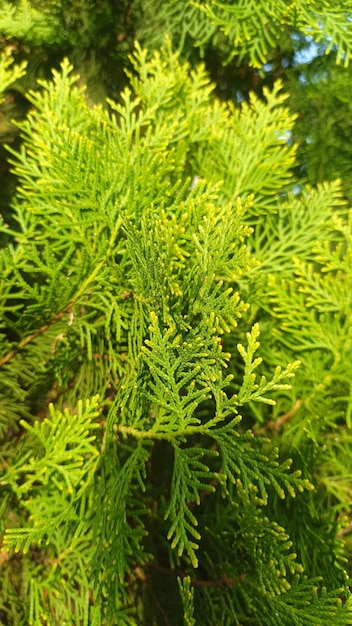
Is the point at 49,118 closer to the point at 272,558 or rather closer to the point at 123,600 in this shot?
the point at 272,558

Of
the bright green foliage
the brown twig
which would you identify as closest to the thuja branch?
the brown twig

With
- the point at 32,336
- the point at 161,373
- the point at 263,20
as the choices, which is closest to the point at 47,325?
the point at 32,336

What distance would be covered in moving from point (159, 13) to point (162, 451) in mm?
1383

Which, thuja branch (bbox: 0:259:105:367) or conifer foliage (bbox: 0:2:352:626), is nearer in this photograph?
conifer foliage (bbox: 0:2:352:626)

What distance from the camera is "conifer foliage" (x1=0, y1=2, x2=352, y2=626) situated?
0.87 m

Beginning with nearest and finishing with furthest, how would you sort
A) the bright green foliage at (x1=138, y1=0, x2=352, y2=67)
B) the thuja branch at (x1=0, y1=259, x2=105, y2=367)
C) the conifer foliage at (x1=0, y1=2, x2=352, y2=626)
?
the conifer foliage at (x1=0, y1=2, x2=352, y2=626) → the thuja branch at (x1=0, y1=259, x2=105, y2=367) → the bright green foliage at (x1=138, y1=0, x2=352, y2=67)

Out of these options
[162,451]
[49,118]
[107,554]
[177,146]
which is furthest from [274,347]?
[49,118]

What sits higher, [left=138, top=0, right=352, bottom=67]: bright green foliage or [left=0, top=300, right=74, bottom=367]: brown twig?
[left=138, top=0, right=352, bottom=67]: bright green foliage

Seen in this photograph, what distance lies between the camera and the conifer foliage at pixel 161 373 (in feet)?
2.84

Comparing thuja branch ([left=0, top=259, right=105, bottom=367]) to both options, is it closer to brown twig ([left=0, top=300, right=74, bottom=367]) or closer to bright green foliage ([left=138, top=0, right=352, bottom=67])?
brown twig ([left=0, top=300, right=74, bottom=367])

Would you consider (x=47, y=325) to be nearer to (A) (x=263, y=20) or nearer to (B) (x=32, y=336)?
(B) (x=32, y=336)

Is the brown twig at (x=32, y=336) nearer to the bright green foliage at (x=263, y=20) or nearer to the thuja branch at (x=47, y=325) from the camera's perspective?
the thuja branch at (x=47, y=325)

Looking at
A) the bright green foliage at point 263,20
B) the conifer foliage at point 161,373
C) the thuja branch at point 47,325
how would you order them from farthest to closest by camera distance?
the bright green foliage at point 263,20 → the thuja branch at point 47,325 → the conifer foliage at point 161,373

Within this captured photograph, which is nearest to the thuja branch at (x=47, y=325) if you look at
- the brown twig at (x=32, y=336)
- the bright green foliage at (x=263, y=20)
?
the brown twig at (x=32, y=336)
